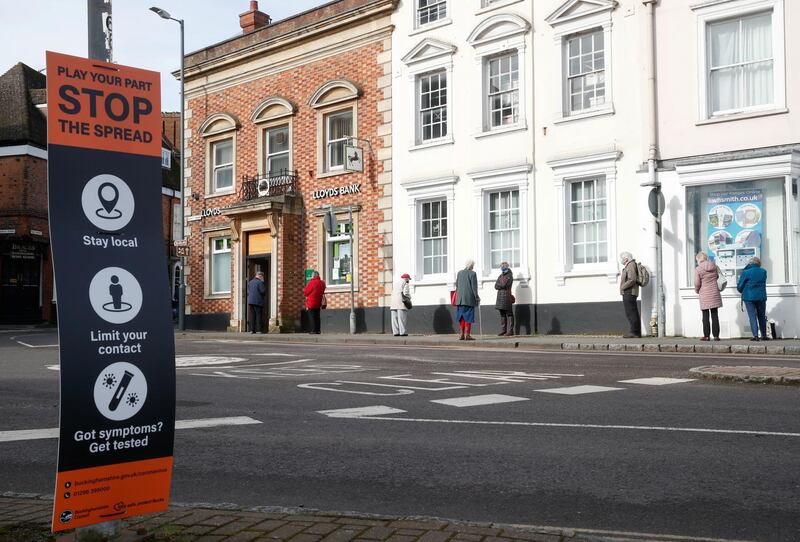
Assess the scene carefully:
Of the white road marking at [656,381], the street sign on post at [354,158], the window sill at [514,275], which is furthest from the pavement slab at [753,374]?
the street sign on post at [354,158]

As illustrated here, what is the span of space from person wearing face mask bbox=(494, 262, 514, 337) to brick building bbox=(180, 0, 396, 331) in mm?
4586

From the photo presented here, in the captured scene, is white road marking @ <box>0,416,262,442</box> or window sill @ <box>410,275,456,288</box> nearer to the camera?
white road marking @ <box>0,416,262,442</box>

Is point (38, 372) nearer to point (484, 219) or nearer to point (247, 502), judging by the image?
point (247, 502)

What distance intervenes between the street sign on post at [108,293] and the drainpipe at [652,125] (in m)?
16.8

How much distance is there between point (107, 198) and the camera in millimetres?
3848

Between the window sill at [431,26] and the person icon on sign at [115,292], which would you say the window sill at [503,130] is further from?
the person icon on sign at [115,292]

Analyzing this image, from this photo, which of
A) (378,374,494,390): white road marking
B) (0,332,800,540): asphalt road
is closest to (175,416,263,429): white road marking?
(0,332,800,540): asphalt road

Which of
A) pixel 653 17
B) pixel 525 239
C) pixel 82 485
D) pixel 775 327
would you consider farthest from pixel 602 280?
pixel 82 485

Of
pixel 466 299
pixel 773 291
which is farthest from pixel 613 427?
pixel 466 299

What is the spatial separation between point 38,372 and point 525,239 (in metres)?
12.5

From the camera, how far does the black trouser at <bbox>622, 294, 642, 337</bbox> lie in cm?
1892

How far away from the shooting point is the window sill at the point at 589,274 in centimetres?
2045

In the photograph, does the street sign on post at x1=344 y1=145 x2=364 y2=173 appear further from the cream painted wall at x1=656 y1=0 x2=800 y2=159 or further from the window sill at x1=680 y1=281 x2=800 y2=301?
the window sill at x1=680 y1=281 x2=800 y2=301

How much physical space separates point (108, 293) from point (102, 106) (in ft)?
2.66
